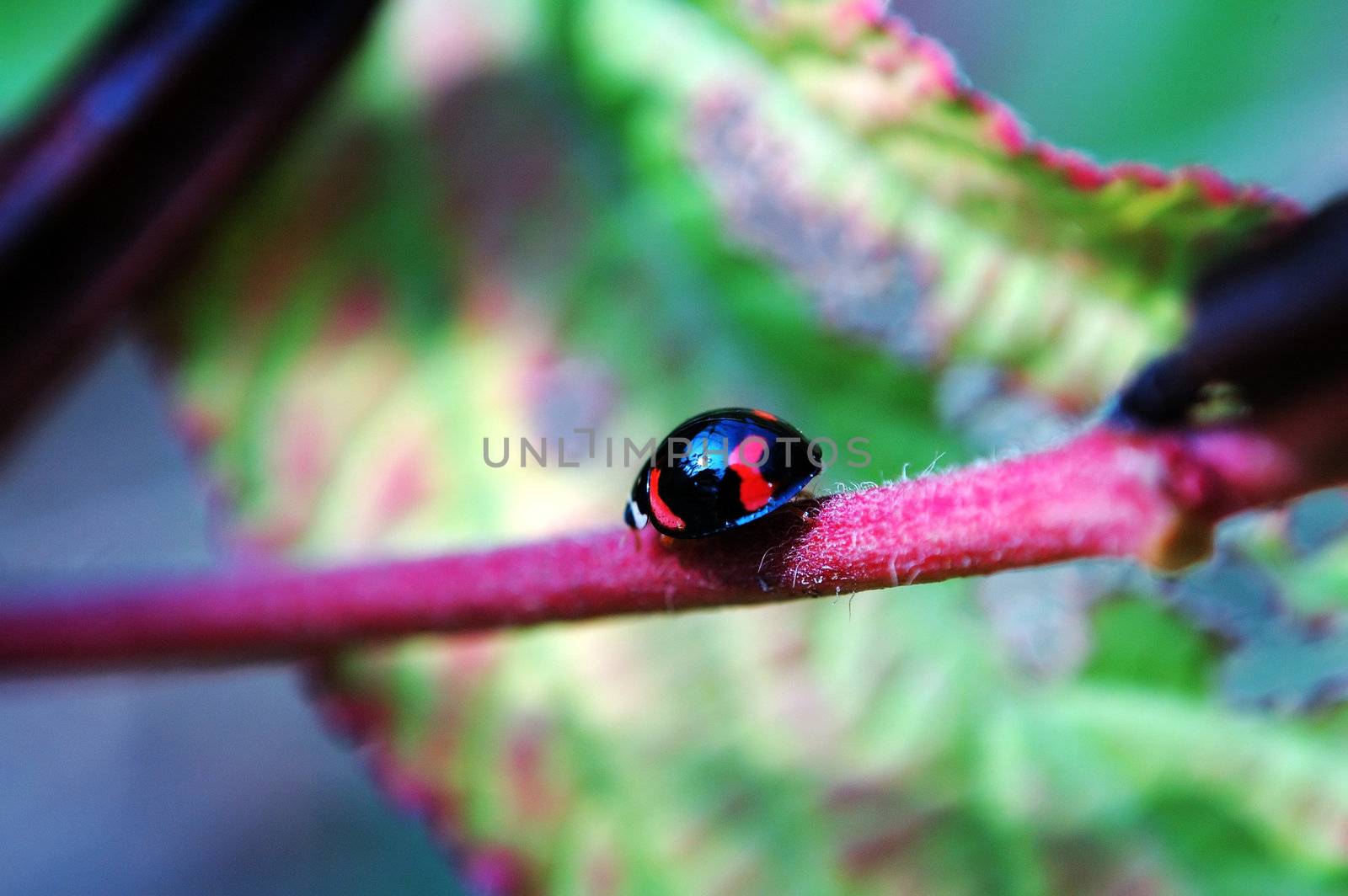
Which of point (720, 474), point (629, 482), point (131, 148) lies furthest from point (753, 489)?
point (131, 148)

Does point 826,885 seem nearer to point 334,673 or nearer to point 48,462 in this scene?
point 334,673

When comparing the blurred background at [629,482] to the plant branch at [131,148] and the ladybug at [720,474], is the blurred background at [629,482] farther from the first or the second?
the ladybug at [720,474]

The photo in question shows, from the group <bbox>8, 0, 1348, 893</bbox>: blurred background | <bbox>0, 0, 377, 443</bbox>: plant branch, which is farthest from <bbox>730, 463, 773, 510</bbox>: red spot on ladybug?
<bbox>0, 0, 377, 443</bbox>: plant branch

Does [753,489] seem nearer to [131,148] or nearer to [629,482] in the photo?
[629,482]

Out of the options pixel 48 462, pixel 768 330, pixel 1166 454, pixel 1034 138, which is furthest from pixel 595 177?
pixel 48 462

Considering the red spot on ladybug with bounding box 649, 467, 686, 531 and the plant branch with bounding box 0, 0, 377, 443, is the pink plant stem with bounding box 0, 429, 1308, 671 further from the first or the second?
the plant branch with bounding box 0, 0, 377, 443

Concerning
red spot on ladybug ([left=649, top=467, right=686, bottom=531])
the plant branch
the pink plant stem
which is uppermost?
the plant branch
